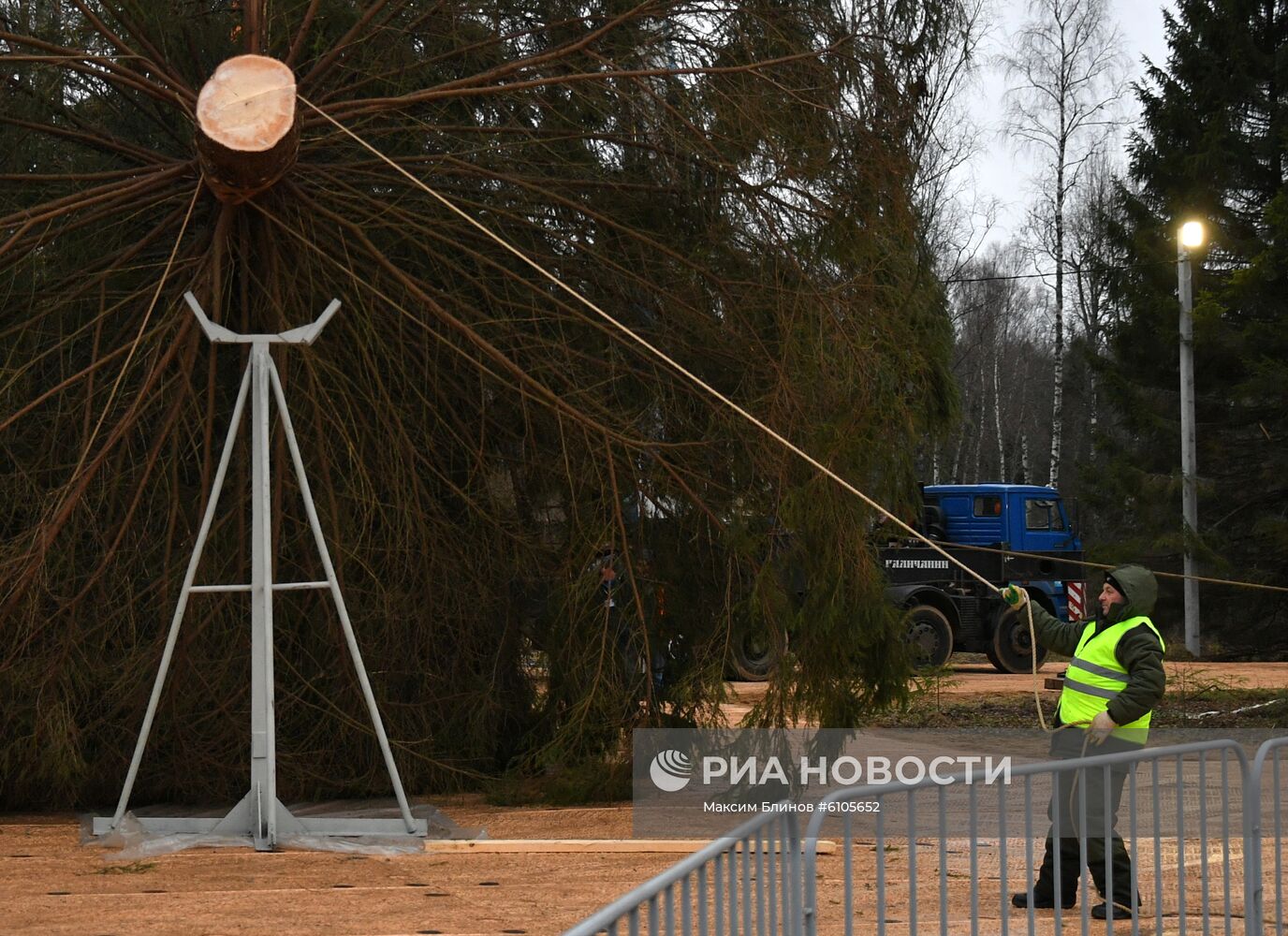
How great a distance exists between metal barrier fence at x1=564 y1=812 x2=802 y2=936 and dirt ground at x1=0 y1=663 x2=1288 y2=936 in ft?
6.28

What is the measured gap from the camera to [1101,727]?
6539 millimetres

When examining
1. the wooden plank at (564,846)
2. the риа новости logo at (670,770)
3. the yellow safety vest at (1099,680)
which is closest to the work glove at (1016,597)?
the yellow safety vest at (1099,680)

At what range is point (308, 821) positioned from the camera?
815cm

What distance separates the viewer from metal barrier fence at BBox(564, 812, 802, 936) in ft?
10.9

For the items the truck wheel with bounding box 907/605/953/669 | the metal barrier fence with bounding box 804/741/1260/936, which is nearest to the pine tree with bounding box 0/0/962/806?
the metal barrier fence with bounding box 804/741/1260/936

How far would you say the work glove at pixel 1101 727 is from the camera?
21.4ft

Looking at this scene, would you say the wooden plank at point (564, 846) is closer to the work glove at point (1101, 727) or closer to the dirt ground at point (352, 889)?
the dirt ground at point (352, 889)

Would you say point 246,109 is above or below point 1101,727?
above

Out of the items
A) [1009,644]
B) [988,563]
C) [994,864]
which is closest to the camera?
[994,864]

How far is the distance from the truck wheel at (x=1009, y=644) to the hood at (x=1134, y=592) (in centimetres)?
1467

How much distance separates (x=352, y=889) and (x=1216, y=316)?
62.2 feet

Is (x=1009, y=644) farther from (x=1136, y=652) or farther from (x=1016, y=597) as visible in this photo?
(x=1016, y=597)

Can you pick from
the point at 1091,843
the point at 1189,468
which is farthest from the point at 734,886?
the point at 1189,468

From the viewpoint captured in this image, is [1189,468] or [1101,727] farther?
[1189,468]
